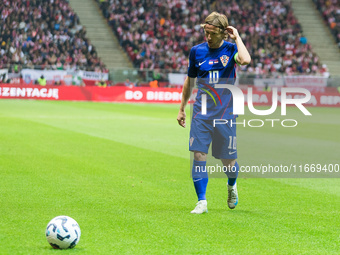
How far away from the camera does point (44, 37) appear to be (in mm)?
42562

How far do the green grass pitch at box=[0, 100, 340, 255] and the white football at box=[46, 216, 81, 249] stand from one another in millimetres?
86

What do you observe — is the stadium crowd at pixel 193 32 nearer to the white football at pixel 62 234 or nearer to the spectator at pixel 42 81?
the spectator at pixel 42 81

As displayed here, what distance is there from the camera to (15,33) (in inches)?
1642

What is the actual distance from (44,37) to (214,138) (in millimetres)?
36193

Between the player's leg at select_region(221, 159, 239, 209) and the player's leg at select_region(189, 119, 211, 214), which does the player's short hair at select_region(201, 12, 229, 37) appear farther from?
the player's leg at select_region(221, 159, 239, 209)

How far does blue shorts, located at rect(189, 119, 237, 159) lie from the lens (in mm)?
7852

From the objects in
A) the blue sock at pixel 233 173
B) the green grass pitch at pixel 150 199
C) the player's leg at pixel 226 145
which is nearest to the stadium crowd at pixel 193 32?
the green grass pitch at pixel 150 199

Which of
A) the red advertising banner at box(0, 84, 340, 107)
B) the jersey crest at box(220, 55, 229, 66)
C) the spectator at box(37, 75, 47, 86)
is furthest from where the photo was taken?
the red advertising banner at box(0, 84, 340, 107)

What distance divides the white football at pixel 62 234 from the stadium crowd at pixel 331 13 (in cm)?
5032

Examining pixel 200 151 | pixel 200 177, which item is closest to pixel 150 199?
pixel 200 177

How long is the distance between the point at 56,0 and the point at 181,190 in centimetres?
3767

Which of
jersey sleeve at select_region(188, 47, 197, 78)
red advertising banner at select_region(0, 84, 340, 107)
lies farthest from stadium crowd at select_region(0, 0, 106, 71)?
jersey sleeve at select_region(188, 47, 197, 78)

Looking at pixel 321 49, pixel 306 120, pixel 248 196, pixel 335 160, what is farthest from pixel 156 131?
pixel 321 49

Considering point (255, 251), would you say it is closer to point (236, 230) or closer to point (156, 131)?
point (236, 230)
